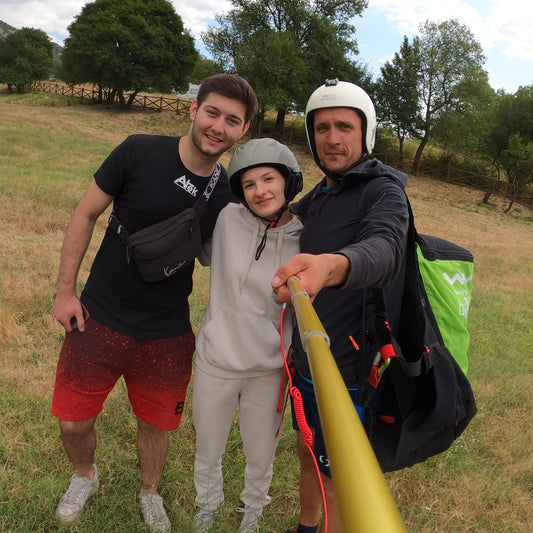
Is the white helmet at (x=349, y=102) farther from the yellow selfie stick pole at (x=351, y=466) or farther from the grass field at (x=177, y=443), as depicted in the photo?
the grass field at (x=177, y=443)

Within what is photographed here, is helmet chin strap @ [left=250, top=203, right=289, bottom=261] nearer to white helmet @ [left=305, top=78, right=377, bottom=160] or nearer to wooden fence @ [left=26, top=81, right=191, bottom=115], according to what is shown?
white helmet @ [left=305, top=78, right=377, bottom=160]

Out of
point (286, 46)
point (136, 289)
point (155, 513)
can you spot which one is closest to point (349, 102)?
point (136, 289)

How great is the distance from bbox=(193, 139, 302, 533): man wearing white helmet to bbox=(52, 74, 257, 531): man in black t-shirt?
189mm

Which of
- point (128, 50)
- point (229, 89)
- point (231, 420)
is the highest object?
point (128, 50)

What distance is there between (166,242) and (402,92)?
3823 cm

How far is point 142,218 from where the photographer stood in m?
2.66

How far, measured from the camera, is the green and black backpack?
2.10 m

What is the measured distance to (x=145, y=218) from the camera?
2654 mm

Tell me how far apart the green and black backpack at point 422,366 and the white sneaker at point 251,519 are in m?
1.11

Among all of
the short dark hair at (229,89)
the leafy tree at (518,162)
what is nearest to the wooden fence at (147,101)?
the leafy tree at (518,162)

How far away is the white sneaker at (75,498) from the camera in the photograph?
2.78m

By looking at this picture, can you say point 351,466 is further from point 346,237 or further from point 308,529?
point 308,529

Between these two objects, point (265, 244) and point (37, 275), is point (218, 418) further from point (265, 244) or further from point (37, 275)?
point (37, 275)

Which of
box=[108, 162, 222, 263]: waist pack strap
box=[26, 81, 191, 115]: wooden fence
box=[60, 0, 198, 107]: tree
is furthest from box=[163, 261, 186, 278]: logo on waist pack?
box=[60, 0, 198, 107]: tree
